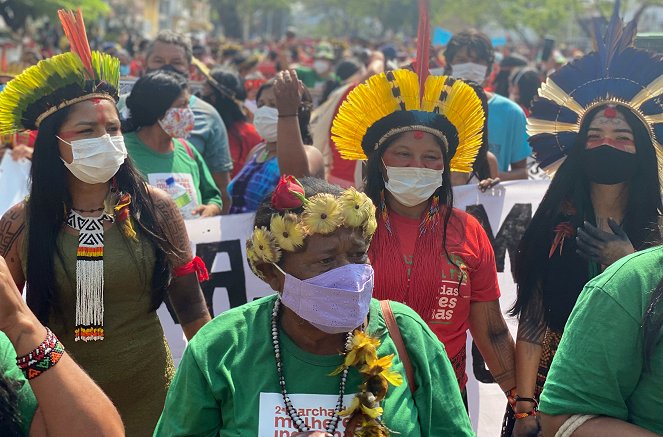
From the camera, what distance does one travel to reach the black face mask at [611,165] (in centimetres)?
384

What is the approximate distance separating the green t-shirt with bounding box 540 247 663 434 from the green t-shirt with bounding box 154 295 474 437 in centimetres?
43

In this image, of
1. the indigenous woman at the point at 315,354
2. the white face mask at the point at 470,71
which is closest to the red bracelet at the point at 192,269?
the indigenous woman at the point at 315,354

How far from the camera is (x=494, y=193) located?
5.66 metres

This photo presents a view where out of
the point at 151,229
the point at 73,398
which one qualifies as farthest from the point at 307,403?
the point at 151,229

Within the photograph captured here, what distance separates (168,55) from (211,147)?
124 centimetres

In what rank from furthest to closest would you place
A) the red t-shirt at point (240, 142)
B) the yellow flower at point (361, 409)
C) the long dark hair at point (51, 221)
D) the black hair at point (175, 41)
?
the red t-shirt at point (240, 142)
the black hair at point (175, 41)
the long dark hair at point (51, 221)
the yellow flower at point (361, 409)

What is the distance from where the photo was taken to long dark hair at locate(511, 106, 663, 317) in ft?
12.6

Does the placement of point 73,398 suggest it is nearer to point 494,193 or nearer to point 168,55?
point 494,193

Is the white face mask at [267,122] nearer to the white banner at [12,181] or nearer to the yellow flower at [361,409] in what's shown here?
the white banner at [12,181]

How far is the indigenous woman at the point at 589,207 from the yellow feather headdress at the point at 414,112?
0.40 m

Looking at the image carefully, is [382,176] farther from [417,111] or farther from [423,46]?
Result: [423,46]

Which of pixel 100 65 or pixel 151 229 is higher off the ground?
pixel 100 65

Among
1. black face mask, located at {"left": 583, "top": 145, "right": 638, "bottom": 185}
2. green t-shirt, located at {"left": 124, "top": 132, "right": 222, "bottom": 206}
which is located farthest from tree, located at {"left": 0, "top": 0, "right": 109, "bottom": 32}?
black face mask, located at {"left": 583, "top": 145, "right": 638, "bottom": 185}

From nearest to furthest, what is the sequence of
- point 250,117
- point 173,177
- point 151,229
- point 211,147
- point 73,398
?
point 73,398 < point 151,229 < point 173,177 < point 211,147 < point 250,117
